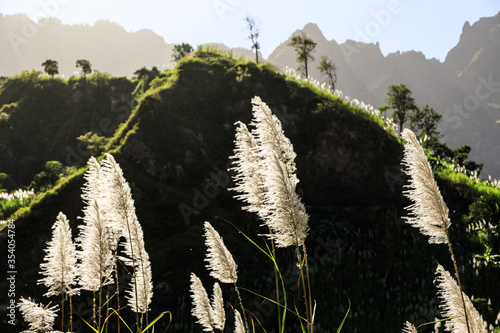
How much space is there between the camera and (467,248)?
30.2 ft

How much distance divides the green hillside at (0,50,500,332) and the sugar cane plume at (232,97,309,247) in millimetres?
5270

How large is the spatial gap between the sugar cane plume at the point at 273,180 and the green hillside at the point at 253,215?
5.27 meters

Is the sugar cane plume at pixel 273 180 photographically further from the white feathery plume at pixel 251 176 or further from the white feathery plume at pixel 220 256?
the white feathery plume at pixel 220 256

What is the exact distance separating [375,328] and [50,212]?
10.1 meters

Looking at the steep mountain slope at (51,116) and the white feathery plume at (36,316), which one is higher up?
the steep mountain slope at (51,116)

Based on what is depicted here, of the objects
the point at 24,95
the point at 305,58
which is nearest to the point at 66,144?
the point at 24,95

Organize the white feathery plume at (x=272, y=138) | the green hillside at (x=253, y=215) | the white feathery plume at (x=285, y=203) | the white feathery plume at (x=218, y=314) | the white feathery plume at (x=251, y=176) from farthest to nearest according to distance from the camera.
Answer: the green hillside at (x=253, y=215)
the white feathery plume at (x=218, y=314)
the white feathery plume at (x=251, y=176)
the white feathery plume at (x=272, y=138)
the white feathery plume at (x=285, y=203)

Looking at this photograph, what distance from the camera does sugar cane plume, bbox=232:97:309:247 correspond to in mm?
1560

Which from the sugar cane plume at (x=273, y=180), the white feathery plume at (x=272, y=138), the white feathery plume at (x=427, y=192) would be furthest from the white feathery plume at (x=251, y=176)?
the white feathery plume at (x=427, y=192)

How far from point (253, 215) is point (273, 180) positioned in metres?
10.2

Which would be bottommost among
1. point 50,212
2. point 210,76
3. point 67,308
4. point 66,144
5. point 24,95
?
point 67,308

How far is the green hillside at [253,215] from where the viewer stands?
7844 millimetres

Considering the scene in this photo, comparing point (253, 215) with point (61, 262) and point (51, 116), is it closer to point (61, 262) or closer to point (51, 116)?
point (61, 262)

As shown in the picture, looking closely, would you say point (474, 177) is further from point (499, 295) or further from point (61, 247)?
point (61, 247)
